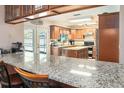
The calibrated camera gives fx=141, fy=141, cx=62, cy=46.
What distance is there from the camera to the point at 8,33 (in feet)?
12.6

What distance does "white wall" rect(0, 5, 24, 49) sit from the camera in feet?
12.1

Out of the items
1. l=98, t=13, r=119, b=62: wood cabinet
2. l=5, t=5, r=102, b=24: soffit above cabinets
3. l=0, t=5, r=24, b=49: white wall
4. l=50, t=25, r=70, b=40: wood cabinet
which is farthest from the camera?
l=50, t=25, r=70, b=40: wood cabinet

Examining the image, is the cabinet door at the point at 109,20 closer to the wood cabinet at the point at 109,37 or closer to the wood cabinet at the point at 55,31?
the wood cabinet at the point at 109,37

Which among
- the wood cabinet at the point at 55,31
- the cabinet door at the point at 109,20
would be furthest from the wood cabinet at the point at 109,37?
the wood cabinet at the point at 55,31

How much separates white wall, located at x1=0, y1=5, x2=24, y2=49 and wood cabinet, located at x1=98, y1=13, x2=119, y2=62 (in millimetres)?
2290

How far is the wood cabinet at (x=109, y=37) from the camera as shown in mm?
3258

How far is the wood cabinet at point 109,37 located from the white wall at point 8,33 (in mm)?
2290

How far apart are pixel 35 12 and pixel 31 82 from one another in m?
1.60

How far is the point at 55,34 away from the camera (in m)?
7.97

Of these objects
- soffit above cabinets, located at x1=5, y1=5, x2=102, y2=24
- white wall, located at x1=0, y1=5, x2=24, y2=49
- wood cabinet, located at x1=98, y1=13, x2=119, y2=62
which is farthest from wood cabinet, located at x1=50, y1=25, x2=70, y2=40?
wood cabinet, located at x1=98, y1=13, x2=119, y2=62

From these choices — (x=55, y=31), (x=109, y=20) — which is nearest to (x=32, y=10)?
(x=109, y=20)

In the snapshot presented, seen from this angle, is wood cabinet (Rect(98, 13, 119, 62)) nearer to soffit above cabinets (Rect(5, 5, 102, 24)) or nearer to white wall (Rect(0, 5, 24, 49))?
soffit above cabinets (Rect(5, 5, 102, 24))
